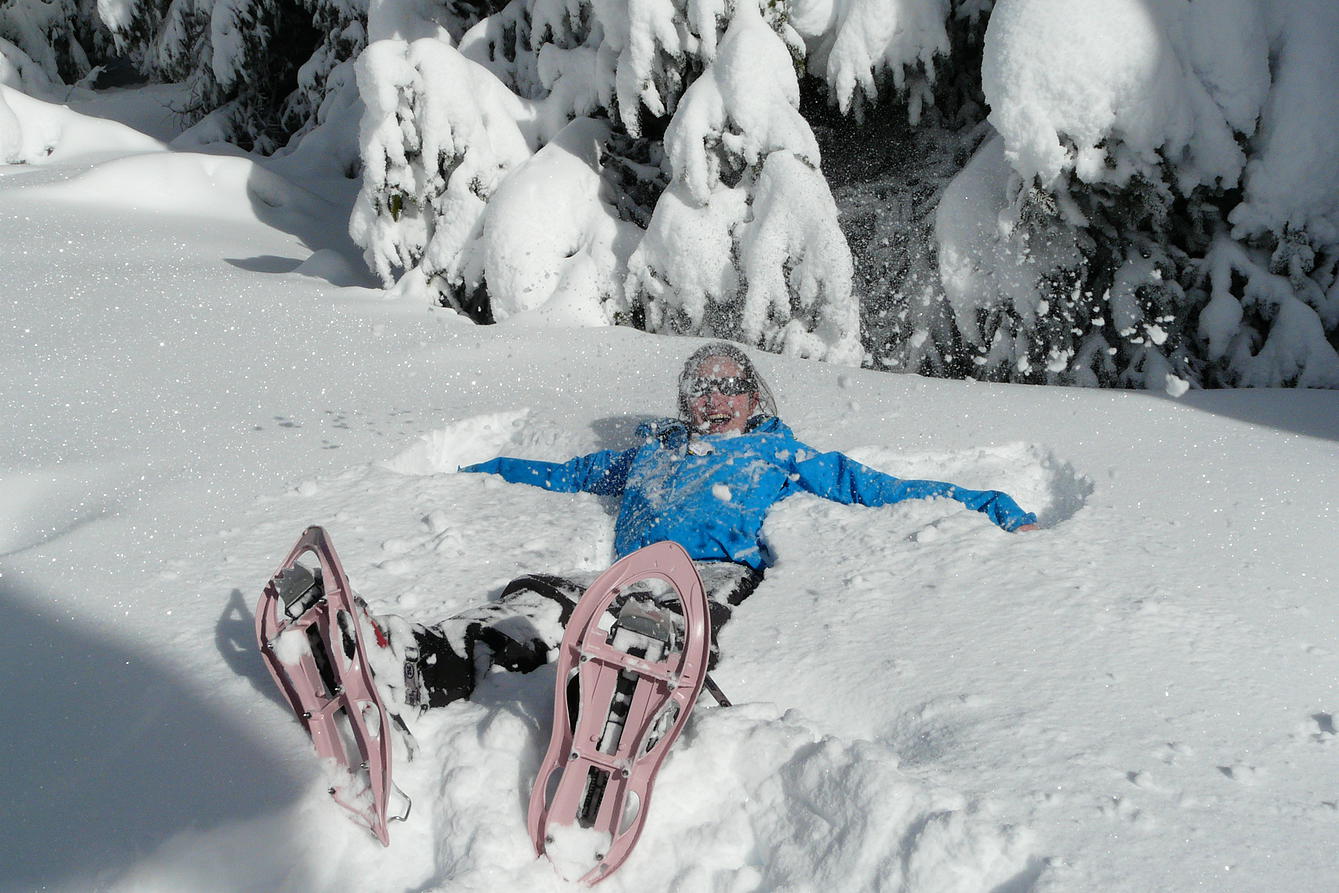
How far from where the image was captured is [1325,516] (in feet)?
7.82

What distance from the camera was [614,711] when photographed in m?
1.64

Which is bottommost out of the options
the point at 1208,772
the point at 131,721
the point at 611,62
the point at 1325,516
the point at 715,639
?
the point at 131,721

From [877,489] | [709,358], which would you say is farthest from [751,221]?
[877,489]

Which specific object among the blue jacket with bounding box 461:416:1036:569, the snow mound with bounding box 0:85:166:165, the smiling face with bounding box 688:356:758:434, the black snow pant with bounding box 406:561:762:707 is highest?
the snow mound with bounding box 0:85:166:165

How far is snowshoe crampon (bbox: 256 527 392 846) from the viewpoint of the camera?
4.98ft

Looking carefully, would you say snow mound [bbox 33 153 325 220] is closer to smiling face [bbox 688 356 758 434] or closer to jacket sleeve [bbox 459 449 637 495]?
jacket sleeve [bbox 459 449 637 495]

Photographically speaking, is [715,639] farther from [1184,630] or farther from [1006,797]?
[1184,630]

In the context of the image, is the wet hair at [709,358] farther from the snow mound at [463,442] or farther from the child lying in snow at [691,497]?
the snow mound at [463,442]

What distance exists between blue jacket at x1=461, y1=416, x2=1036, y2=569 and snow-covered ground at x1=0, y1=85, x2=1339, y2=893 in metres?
0.09

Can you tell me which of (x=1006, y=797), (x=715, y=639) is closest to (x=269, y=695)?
(x=715, y=639)

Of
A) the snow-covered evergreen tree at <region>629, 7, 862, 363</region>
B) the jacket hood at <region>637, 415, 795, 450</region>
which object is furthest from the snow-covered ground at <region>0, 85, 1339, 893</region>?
the snow-covered evergreen tree at <region>629, 7, 862, 363</region>

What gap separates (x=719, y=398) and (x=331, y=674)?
151 cm

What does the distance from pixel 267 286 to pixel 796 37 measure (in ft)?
10.0

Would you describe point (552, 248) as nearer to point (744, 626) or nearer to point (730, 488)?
point (730, 488)
